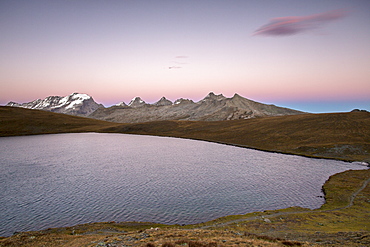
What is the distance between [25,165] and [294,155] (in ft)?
317

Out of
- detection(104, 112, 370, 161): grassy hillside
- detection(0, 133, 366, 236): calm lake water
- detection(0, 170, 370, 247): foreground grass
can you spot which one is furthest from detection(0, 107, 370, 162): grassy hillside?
detection(0, 170, 370, 247): foreground grass

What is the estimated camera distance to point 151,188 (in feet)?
163

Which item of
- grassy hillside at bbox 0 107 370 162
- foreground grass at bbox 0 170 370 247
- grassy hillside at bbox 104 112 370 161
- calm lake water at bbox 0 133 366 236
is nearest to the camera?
foreground grass at bbox 0 170 370 247

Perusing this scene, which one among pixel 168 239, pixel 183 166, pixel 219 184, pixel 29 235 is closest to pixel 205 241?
pixel 168 239

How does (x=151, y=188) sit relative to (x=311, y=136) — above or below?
below

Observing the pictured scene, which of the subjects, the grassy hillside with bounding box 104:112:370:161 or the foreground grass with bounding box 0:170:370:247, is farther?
the grassy hillside with bounding box 104:112:370:161

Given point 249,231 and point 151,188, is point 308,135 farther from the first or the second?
point 249,231

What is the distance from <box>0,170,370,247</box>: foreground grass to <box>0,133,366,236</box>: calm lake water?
3231 millimetres

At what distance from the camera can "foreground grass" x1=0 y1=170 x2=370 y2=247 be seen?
22.9 m

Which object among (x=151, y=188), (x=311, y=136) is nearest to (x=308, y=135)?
(x=311, y=136)

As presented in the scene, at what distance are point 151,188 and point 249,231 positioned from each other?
25.8 meters

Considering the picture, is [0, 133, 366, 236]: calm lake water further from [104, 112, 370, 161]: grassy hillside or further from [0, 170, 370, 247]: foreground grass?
[104, 112, 370, 161]: grassy hillside

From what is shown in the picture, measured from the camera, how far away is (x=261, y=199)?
4375 cm

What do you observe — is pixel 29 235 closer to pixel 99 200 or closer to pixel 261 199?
pixel 99 200
